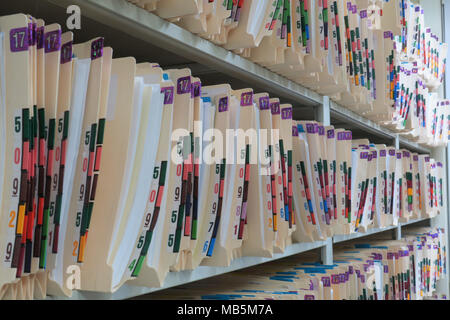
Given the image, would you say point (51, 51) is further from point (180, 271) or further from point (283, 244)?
point (283, 244)

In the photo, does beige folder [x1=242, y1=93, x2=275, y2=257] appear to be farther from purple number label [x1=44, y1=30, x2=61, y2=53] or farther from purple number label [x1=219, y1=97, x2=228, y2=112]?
purple number label [x1=44, y1=30, x2=61, y2=53]

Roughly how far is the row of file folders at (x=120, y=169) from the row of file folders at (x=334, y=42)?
0.14m

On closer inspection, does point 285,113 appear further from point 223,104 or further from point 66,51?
point 66,51

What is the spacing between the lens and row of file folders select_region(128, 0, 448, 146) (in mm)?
1050

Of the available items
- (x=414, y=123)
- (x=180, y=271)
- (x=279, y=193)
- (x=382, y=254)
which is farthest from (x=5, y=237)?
(x=414, y=123)

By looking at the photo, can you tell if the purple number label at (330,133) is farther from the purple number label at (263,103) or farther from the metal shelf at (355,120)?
the purple number label at (263,103)

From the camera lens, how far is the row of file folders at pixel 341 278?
4.16 feet

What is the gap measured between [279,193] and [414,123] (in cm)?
192

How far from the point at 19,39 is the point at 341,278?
50.0 inches

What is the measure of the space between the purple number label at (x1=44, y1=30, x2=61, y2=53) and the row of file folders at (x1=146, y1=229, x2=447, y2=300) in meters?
0.66

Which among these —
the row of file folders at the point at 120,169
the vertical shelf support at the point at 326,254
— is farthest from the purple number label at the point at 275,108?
the vertical shelf support at the point at 326,254

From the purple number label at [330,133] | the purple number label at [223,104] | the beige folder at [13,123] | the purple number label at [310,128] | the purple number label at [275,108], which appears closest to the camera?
the beige folder at [13,123]

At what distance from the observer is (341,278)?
5.28 feet

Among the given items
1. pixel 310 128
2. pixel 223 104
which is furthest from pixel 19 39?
pixel 310 128
